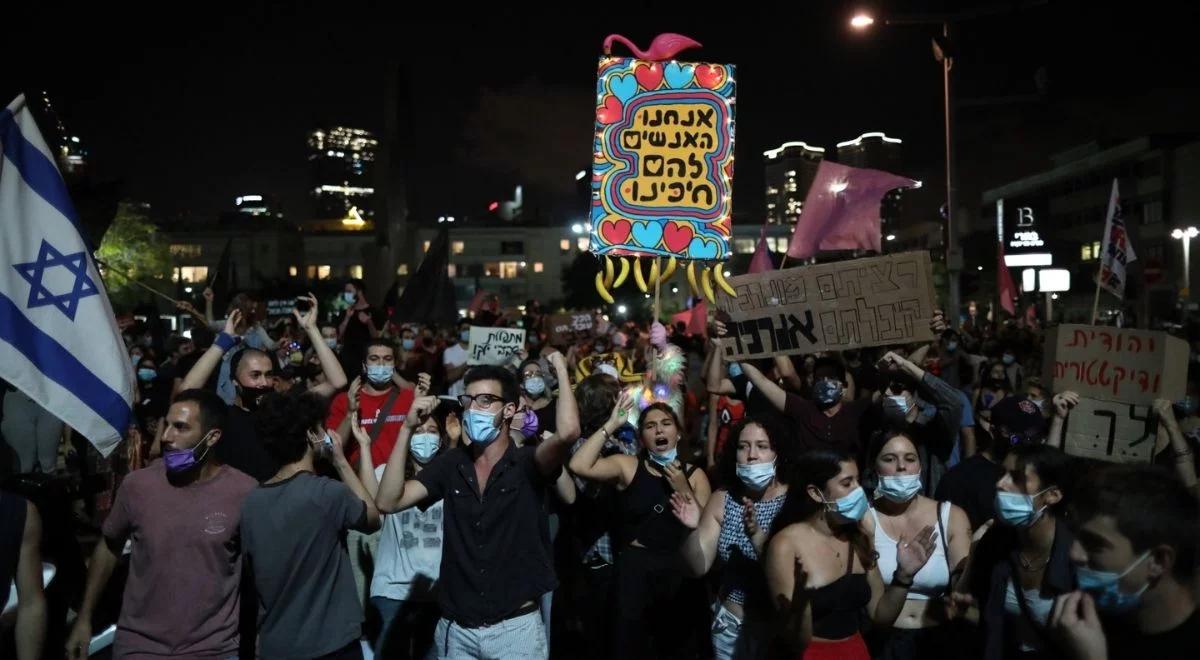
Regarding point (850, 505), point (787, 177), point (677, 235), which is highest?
point (787, 177)

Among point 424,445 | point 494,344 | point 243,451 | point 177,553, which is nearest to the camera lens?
point 177,553

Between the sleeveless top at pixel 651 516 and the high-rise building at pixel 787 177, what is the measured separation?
149 meters

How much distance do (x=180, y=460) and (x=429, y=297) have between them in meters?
11.2

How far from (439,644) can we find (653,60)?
5.15 metres

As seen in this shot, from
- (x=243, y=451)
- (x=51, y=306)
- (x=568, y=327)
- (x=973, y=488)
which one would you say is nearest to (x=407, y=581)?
(x=243, y=451)

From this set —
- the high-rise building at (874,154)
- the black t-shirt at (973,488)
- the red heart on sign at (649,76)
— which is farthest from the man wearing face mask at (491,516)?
the high-rise building at (874,154)

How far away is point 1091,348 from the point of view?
6.55m

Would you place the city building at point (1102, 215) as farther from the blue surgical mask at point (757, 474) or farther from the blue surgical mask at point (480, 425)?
the blue surgical mask at point (480, 425)

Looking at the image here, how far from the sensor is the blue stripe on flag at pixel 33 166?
4.80 meters

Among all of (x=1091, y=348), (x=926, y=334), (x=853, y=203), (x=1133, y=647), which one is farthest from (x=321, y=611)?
(x=853, y=203)

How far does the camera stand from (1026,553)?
13.8 feet

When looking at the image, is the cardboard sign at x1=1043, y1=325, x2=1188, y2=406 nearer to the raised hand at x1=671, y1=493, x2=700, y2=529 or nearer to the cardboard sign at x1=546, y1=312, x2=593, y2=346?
the raised hand at x1=671, y1=493, x2=700, y2=529

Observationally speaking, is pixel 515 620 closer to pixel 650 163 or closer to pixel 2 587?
pixel 2 587

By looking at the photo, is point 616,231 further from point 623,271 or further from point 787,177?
point 787,177
